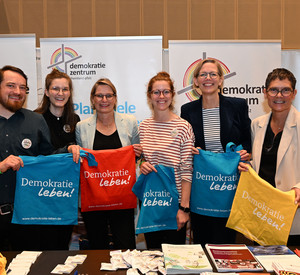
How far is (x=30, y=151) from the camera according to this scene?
2.64 metres

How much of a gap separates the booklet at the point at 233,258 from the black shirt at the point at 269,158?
753 mm

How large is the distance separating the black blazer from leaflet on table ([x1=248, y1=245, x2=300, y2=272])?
3.10ft

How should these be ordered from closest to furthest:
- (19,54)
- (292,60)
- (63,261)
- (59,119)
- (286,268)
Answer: (286,268), (63,261), (59,119), (19,54), (292,60)

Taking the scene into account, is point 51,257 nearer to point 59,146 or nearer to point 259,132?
point 59,146

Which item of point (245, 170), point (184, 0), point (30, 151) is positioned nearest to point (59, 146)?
point (30, 151)

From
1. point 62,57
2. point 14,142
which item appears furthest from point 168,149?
point 62,57

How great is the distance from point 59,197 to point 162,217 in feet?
2.82

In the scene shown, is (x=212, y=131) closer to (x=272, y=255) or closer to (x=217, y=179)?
(x=217, y=179)

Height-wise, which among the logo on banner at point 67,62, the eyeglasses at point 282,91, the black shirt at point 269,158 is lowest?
the black shirt at point 269,158

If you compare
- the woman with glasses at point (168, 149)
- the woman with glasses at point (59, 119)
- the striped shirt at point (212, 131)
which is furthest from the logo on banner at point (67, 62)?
the striped shirt at point (212, 131)

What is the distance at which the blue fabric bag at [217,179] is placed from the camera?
256 cm

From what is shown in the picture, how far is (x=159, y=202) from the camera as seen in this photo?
260 cm

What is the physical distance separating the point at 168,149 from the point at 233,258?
1.03 m

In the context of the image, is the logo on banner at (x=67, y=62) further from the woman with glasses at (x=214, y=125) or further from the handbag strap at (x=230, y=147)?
the handbag strap at (x=230, y=147)
